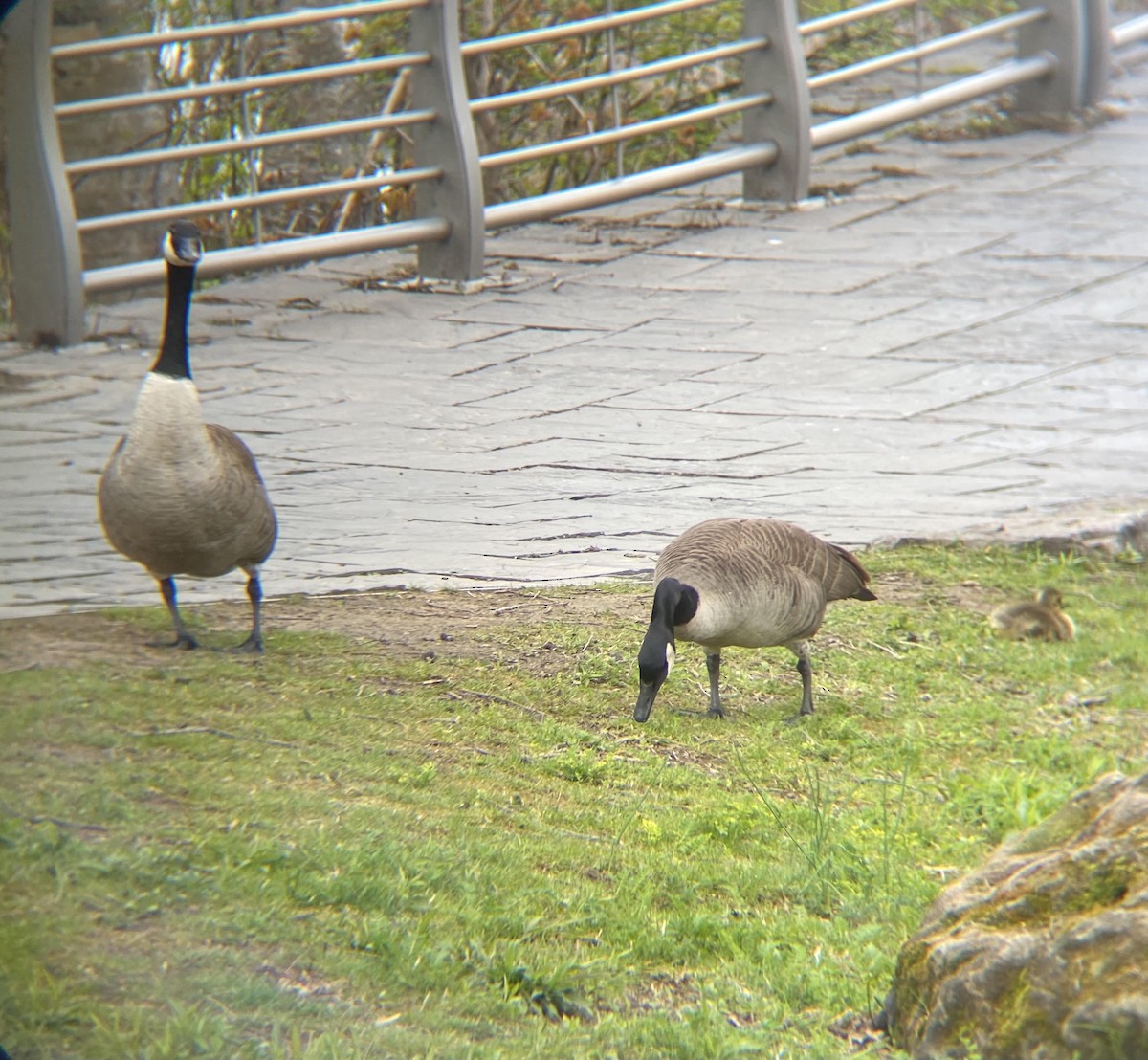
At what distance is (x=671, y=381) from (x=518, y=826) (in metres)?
4.92

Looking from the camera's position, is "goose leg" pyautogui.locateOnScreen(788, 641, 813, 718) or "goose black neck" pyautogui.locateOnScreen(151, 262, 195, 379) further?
"goose leg" pyautogui.locateOnScreen(788, 641, 813, 718)

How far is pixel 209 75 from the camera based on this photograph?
9.92m

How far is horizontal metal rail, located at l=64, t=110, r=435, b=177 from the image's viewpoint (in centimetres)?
826

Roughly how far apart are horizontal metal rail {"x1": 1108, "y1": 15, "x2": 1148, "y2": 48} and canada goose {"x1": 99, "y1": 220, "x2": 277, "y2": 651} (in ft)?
35.4

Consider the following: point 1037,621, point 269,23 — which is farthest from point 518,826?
point 269,23

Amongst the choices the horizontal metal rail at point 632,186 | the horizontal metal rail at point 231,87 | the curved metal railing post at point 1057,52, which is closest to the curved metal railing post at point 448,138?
the horizontal metal rail at point 231,87

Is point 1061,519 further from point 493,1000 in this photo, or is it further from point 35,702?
point 35,702

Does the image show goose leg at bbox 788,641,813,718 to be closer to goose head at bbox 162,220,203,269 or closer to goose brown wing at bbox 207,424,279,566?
goose brown wing at bbox 207,424,279,566

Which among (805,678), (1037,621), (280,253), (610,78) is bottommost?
(1037,621)

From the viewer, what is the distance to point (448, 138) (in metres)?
9.80

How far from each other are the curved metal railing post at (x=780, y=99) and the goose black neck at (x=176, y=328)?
705cm

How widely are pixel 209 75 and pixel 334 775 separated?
7.57 meters

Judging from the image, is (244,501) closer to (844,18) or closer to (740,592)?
(740,592)

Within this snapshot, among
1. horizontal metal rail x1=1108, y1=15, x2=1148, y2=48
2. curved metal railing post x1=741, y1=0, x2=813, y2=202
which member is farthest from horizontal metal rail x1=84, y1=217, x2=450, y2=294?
horizontal metal rail x1=1108, y1=15, x2=1148, y2=48
